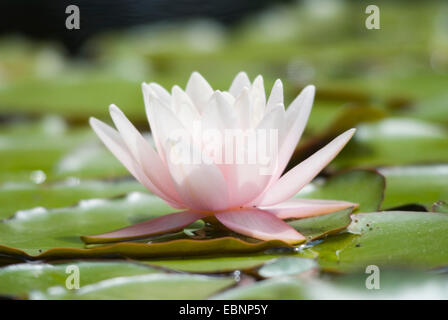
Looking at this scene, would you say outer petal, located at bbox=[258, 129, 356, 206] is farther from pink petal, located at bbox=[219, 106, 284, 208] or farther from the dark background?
the dark background

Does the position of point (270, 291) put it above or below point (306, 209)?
below

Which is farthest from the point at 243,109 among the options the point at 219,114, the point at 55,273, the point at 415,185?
the point at 415,185

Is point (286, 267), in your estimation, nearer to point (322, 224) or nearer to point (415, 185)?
point (322, 224)

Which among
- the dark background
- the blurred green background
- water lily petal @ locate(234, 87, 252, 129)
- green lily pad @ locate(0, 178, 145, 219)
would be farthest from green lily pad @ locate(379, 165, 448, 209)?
the dark background

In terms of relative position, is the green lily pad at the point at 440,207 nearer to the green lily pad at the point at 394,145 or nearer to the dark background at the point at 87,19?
the green lily pad at the point at 394,145

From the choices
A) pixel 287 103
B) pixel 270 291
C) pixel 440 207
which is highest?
pixel 287 103
